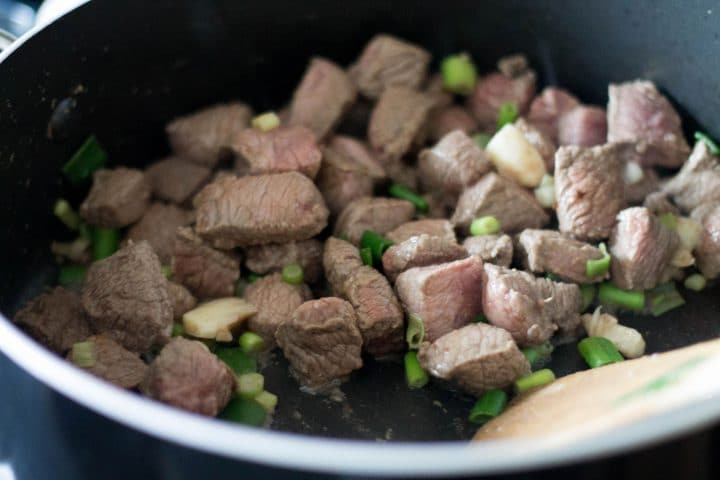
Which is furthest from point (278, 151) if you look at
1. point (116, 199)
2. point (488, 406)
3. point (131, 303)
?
point (488, 406)

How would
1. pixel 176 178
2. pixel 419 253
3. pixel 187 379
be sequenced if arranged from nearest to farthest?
pixel 187 379
pixel 419 253
pixel 176 178

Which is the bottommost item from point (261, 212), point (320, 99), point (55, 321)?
point (55, 321)

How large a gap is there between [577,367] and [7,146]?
144 cm

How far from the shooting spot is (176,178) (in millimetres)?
2449

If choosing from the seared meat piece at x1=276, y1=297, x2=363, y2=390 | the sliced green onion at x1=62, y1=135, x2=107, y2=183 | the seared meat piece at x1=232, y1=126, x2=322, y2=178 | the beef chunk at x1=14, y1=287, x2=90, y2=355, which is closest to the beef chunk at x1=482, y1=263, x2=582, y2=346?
the seared meat piece at x1=276, y1=297, x2=363, y2=390

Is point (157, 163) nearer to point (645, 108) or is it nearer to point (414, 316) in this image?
point (414, 316)

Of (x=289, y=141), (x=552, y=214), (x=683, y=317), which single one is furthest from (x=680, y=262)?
(x=289, y=141)

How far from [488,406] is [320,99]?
3.49ft

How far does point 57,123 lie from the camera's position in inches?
86.5

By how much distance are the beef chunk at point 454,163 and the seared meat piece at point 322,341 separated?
0.56 m

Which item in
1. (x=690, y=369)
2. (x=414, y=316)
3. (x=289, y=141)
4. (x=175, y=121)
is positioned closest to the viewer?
(x=690, y=369)

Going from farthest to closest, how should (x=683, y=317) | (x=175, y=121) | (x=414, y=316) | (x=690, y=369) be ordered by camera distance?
(x=175, y=121), (x=683, y=317), (x=414, y=316), (x=690, y=369)

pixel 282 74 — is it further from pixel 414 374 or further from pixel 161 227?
pixel 414 374

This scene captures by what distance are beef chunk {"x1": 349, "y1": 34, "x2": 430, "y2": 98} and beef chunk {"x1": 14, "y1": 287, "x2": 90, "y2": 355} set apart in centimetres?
108
